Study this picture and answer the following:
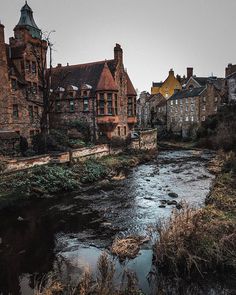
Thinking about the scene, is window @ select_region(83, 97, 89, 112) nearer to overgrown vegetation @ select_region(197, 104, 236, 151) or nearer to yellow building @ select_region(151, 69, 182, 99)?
overgrown vegetation @ select_region(197, 104, 236, 151)

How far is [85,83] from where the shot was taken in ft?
126

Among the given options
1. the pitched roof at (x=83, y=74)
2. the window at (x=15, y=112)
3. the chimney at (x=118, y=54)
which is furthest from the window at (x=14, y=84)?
the chimney at (x=118, y=54)

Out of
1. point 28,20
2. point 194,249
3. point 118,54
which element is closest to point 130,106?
point 118,54

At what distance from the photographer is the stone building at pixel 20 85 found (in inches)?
1139

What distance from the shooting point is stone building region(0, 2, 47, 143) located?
1139 inches

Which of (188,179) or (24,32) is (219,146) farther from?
(24,32)

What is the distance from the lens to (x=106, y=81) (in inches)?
1423

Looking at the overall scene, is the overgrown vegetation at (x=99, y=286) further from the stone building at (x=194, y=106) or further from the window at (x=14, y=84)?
the stone building at (x=194, y=106)

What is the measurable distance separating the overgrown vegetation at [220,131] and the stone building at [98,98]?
14246 mm

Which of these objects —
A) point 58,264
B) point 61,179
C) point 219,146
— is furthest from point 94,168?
point 219,146

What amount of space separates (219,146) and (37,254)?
3699cm

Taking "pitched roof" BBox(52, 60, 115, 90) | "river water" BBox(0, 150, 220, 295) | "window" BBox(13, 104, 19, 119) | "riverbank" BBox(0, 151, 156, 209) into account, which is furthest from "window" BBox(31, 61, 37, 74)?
"river water" BBox(0, 150, 220, 295)

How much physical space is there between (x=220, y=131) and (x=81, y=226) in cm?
3565

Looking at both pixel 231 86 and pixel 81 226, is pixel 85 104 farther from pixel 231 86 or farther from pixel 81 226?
pixel 231 86
